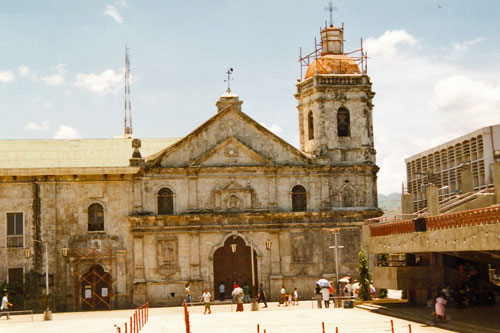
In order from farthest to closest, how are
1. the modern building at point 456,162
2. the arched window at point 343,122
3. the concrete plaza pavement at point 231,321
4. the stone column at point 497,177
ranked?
the modern building at point 456,162, the arched window at point 343,122, the stone column at point 497,177, the concrete plaza pavement at point 231,321

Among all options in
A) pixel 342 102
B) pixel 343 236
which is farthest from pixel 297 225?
pixel 342 102

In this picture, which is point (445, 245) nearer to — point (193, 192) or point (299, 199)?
point (299, 199)

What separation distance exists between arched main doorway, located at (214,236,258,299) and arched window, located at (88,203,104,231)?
292 inches

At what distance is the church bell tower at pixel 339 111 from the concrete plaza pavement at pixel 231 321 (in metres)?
11.5

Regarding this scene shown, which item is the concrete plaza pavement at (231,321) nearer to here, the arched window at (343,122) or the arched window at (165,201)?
the arched window at (165,201)

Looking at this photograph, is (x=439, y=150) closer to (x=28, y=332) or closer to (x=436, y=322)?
(x=436, y=322)

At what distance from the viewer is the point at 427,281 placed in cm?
3459

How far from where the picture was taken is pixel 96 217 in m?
45.5

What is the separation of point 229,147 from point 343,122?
806 cm

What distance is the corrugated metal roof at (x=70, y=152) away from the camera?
155 ft

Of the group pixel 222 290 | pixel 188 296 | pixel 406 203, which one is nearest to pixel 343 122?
pixel 406 203

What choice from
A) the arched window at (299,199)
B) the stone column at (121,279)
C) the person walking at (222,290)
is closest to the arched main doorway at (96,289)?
the stone column at (121,279)

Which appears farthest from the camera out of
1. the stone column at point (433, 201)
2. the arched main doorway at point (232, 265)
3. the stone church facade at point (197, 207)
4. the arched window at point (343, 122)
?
the arched window at point (343, 122)

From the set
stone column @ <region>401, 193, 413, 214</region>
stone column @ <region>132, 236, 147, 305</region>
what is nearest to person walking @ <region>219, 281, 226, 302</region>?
stone column @ <region>132, 236, 147, 305</region>
